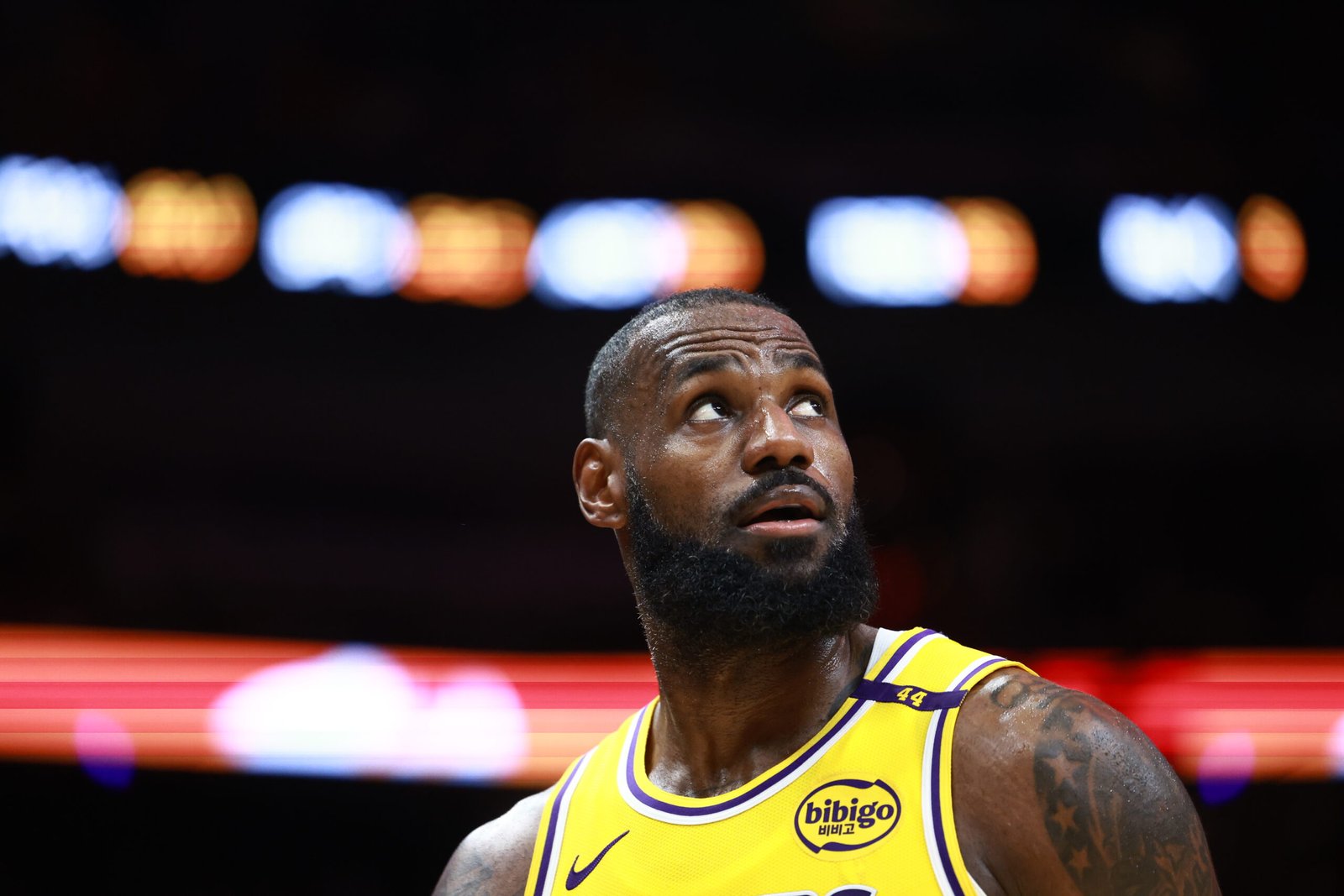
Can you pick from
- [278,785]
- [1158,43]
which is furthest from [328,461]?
[1158,43]

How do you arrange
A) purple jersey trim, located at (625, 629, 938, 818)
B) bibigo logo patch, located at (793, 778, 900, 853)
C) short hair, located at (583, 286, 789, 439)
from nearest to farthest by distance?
bibigo logo patch, located at (793, 778, 900, 853) < purple jersey trim, located at (625, 629, 938, 818) < short hair, located at (583, 286, 789, 439)

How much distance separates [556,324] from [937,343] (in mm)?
3661

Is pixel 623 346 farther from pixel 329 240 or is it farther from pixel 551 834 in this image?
pixel 329 240

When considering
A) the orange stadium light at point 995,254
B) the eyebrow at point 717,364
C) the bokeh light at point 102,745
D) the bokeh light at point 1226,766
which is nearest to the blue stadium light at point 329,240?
the bokeh light at point 102,745

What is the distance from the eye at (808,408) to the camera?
2.59 m

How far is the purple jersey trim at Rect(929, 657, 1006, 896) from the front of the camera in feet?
6.49

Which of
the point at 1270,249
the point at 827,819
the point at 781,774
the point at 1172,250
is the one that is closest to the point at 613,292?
the point at 1172,250

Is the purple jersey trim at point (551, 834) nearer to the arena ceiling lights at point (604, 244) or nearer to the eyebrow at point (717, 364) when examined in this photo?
the eyebrow at point (717, 364)

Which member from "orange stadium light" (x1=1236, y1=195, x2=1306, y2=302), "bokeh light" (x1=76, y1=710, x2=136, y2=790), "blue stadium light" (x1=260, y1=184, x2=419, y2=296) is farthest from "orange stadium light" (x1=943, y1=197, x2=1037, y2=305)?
"bokeh light" (x1=76, y1=710, x2=136, y2=790)

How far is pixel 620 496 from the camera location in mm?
2752

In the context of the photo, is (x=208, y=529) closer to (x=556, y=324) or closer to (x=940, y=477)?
(x=556, y=324)

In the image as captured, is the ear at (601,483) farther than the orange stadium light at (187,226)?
No

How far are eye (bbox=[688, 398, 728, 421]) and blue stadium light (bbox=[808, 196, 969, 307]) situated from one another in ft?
32.6

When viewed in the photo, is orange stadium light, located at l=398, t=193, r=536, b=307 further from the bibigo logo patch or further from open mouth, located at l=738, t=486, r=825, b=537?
the bibigo logo patch
